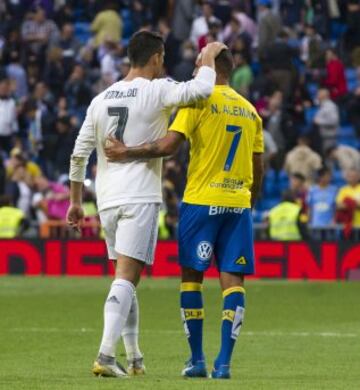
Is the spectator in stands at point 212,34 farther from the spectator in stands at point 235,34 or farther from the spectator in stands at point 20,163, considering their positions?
the spectator in stands at point 20,163

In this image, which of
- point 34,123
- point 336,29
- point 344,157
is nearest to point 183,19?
point 336,29

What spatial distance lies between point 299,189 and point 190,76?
385 centimetres

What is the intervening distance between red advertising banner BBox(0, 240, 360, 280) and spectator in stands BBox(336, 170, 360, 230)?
1453mm

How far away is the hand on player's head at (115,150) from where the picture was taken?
10531 millimetres

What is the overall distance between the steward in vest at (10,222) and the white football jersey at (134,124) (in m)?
16.0

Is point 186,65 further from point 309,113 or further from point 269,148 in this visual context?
point 309,113

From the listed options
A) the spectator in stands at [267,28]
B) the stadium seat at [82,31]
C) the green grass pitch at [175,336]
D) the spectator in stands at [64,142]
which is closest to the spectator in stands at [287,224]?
the green grass pitch at [175,336]

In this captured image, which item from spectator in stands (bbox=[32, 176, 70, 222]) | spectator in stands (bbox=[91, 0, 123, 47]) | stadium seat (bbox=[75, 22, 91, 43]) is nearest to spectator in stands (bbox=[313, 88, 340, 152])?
spectator in stands (bbox=[32, 176, 70, 222])

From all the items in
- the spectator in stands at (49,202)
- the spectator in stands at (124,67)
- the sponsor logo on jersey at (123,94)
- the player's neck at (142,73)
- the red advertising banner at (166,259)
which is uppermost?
the player's neck at (142,73)

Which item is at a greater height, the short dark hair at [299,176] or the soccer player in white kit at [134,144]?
the soccer player in white kit at [134,144]

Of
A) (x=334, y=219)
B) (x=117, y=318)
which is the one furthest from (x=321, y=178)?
(x=117, y=318)

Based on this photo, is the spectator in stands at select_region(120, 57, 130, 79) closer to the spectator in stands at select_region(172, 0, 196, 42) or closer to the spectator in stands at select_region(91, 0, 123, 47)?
the spectator in stands at select_region(91, 0, 123, 47)

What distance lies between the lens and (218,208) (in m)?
10.8

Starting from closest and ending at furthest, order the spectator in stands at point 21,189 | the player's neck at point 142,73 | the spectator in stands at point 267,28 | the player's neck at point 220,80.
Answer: the player's neck at point 142,73, the player's neck at point 220,80, the spectator in stands at point 21,189, the spectator in stands at point 267,28
